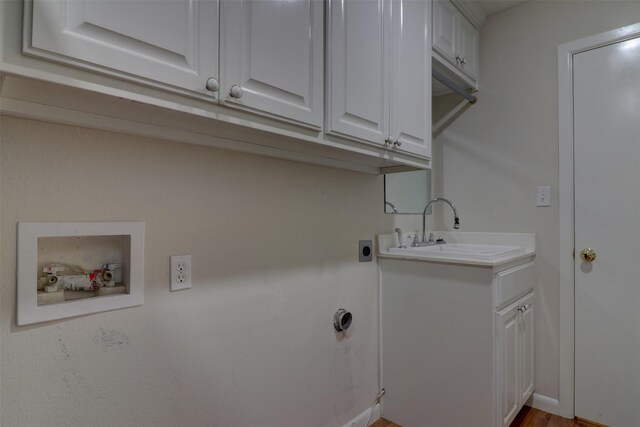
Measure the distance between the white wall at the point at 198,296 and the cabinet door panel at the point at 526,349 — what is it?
79cm

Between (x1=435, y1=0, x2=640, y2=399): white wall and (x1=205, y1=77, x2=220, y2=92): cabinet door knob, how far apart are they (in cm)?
190

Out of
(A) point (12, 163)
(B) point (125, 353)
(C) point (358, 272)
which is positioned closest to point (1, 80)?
(A) point (12, 163)

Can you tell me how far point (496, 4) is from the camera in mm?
2100

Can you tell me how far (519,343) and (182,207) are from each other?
1729 millimetres

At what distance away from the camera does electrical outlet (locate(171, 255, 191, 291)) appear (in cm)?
107

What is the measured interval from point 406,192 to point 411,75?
77cm

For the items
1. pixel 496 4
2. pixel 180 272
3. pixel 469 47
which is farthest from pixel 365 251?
pixel 496 4

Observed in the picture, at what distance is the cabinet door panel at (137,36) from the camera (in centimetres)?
64

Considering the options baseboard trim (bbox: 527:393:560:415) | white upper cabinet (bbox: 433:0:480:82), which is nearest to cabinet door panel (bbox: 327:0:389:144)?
white upper cabinet (bbox: 433:0:480:82)

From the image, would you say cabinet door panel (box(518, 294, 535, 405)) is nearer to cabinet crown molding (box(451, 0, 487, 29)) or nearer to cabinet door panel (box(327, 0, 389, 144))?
cabinet door panel (box(327, 0, 389, 144))

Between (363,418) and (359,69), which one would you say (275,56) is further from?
(363,418)

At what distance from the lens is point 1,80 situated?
0.67m

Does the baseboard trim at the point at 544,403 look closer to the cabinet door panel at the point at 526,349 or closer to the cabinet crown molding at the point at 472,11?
the cabinet door panel at the point at 526,349

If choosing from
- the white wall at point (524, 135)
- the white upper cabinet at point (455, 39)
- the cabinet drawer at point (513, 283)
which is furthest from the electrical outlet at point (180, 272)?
the white wall at point (524, 135)
